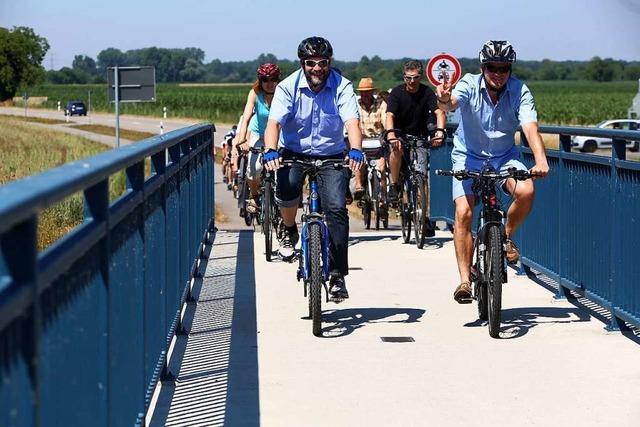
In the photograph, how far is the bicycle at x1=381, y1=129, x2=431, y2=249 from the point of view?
15.0m

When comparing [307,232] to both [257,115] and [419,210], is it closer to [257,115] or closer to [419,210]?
A: [257,115]

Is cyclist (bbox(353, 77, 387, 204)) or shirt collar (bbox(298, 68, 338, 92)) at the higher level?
shirt collar (bbox(298, 68, 338, 92))

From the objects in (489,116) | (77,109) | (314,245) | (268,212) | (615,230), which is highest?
(489,116)

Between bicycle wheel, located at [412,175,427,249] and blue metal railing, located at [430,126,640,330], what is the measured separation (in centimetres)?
238

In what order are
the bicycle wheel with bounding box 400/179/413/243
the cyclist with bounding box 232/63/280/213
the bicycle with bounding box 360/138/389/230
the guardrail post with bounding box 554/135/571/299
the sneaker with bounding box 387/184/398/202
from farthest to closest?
the bicycle with bounding box 360/138/389/230 < the sneaker with bounding box 387/184/398/202 < the bicycle wheel with bounding box 400/179/413/243 < the cyclist with bounding box 232/63/280/213 < the guardrail post with bounding box 554/135/571/299

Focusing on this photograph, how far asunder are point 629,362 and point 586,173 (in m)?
2.25

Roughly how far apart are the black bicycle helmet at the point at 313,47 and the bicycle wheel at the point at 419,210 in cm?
542

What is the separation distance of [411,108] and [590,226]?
18.6ft

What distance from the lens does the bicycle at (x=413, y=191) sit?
15.0 meters

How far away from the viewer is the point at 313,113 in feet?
32.6

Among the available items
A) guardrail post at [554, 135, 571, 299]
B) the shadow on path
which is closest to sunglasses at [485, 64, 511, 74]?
guardrail post at [554, 135, 571, 299]

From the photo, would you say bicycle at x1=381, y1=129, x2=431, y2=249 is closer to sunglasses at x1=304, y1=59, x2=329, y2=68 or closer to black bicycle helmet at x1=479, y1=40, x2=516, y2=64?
sunglasses at x1=304, y1=59, x2=329, y2=68

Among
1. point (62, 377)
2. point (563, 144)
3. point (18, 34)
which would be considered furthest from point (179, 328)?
point (18, 34)

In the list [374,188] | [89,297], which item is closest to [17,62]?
[374,188]
